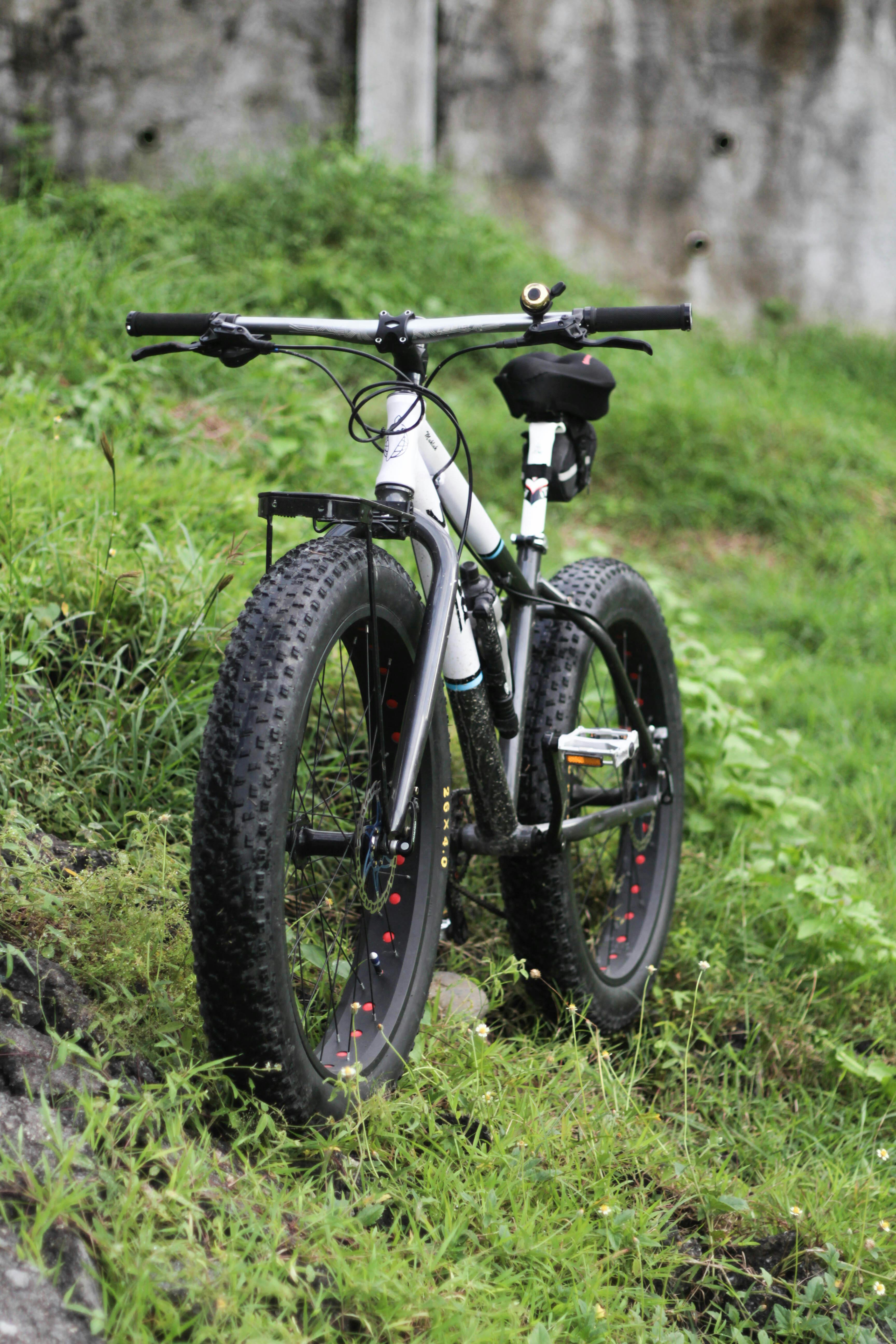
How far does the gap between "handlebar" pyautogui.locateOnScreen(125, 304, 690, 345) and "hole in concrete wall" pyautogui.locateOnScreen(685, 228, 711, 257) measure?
6.59 meters

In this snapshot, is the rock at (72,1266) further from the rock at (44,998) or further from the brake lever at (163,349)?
the brake lever at (163,349)

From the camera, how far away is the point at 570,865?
232cm

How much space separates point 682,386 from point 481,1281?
5459mm

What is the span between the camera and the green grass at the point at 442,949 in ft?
4.74

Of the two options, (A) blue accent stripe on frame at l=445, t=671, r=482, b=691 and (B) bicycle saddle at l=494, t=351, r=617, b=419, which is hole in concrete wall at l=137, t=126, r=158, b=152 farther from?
(A) blue accent stripe on frame at l=445, t=671, r=482, b=691

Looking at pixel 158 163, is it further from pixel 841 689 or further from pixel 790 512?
pixel 841 689

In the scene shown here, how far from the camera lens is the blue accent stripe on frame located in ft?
6.47

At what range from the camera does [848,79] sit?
7.62 m

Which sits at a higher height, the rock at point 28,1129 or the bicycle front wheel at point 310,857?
the bicycle front wheel at point 310,857

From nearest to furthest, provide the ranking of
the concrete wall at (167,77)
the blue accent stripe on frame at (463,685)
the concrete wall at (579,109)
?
the blue accent stripe on frame at (463,685)
the concrete wall at (167,77)
the concrete wall at (579,109)

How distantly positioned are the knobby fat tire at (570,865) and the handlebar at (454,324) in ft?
2.55

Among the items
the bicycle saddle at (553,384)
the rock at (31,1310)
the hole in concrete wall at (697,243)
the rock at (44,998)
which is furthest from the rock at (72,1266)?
the hole in concrete wall at (697,243)

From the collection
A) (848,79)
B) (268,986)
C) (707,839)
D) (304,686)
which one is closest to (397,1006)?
(268,986)

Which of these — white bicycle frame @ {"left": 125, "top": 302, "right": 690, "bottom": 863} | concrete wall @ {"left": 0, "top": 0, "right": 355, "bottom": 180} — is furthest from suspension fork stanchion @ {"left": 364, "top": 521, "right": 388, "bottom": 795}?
concrete wall @ {"left": 0, "top": 0, "right": 355, "bottom": 180}
